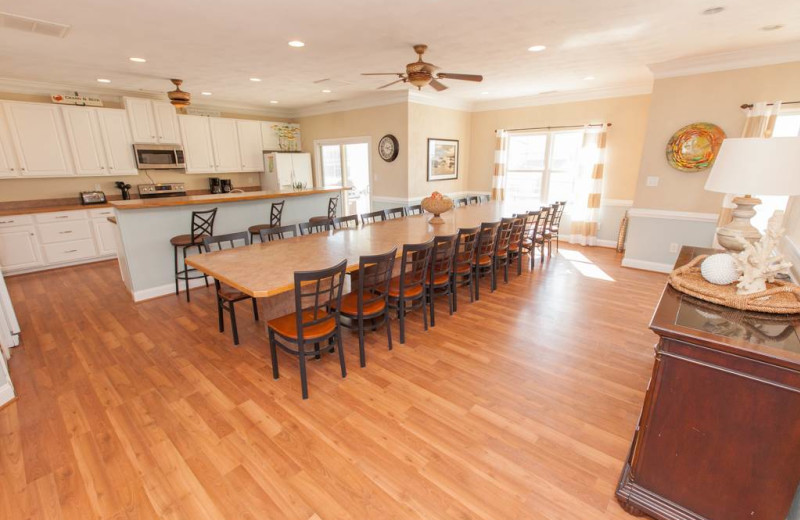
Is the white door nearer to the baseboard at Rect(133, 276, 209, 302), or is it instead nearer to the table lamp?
the baseboard at Rect(133, 276, 209, 302)

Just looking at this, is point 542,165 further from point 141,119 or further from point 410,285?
point 141,119

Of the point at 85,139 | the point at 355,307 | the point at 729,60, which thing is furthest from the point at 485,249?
the point at 85,139

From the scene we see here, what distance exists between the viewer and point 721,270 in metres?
1.62

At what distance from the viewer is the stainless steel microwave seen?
5934 mm

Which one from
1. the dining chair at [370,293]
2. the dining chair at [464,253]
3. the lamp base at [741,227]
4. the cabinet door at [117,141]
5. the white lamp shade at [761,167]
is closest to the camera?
the white lamp shade at [761,167]

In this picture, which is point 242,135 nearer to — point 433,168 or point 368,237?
point 433,168

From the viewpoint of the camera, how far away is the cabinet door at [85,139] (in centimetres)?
530

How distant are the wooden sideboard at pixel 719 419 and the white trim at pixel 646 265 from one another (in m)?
4.15

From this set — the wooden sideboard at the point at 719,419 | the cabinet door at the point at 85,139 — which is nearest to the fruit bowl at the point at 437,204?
the wooden sideboard at the point at 719,419

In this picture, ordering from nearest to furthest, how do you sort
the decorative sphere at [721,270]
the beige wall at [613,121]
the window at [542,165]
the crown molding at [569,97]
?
1. the decorative sphere at [721,270]
2. the crown molding at [569,97]
3. the beige wall at [613,121]
4. the window at [542,165]

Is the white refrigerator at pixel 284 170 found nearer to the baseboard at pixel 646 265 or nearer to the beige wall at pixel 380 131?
the beige wall at pixel 380 131

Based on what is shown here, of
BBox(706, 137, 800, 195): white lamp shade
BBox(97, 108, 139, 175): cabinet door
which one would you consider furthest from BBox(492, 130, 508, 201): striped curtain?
BBox(97, 108, 139, 175): cabinet door

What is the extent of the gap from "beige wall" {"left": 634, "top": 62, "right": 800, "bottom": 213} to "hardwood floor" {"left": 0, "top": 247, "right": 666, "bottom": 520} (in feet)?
7.17

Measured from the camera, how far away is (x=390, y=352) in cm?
290
